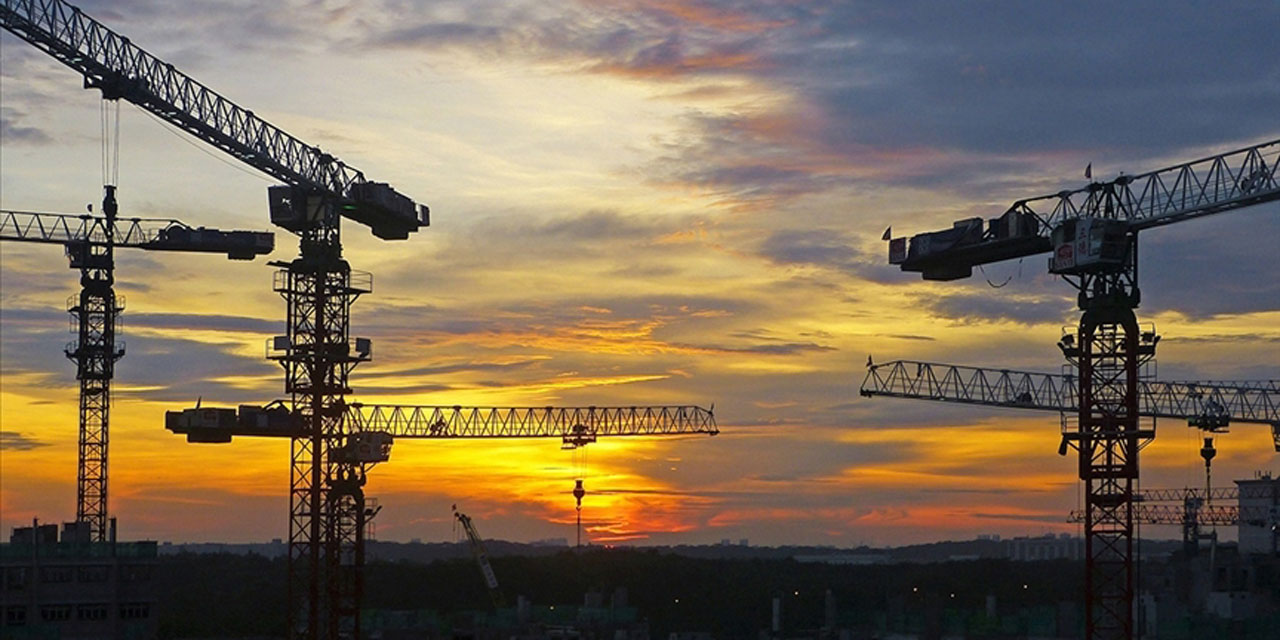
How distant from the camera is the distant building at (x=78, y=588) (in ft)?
387

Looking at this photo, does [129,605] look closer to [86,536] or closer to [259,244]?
[86,536]

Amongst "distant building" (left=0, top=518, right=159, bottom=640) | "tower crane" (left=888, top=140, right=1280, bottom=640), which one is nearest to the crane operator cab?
"tower crane" (left=888, top=140, right=1280, bottom=640)

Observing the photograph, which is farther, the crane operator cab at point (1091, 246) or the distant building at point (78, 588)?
the distant building at point (78, 588)

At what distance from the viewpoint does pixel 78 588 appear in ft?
396

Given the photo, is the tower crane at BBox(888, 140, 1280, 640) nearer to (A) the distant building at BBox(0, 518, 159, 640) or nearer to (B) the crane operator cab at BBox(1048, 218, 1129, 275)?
(B) the crane operator cab at BBox(1048, 218, 1129, 275)

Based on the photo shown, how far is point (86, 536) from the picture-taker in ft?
459

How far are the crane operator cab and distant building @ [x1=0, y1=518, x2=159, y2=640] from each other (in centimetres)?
7345

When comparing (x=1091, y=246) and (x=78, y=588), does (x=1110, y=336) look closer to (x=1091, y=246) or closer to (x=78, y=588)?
(x=1091, y=246)

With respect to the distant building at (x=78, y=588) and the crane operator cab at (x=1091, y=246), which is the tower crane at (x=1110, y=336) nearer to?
the crane operator cab at (x=1091, y=246)

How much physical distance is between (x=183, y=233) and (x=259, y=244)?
1167 cm

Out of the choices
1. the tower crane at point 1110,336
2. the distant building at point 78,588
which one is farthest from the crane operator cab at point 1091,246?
the distant building at point 78,588

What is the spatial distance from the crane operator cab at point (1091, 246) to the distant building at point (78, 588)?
2892 inches

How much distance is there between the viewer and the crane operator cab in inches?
3775

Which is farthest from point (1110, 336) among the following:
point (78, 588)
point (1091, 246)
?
point (78, 588)
